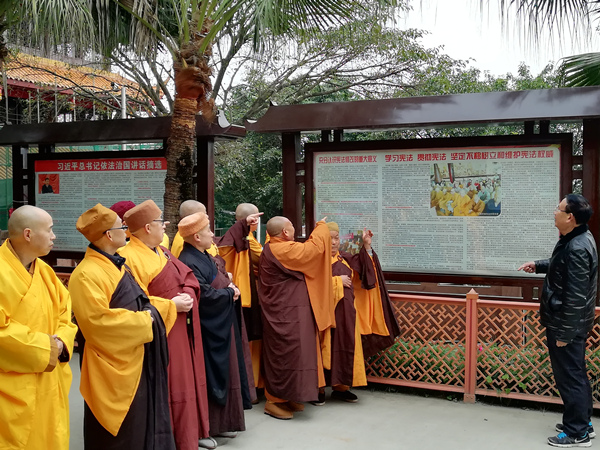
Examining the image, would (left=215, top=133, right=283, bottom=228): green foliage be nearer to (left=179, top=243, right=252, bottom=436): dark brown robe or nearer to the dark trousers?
(left=179, top=243, right=252, bottom=436): dark brown robe

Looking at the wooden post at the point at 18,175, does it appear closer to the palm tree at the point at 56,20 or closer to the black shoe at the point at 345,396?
the palm tree at the point at 56,20

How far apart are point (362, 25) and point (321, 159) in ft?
21.3

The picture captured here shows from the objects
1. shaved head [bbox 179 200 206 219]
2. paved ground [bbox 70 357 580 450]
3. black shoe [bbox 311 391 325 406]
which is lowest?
paved ground [bbox 70 357 580 450]

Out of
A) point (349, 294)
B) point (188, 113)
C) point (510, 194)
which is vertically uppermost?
point (188, 113)

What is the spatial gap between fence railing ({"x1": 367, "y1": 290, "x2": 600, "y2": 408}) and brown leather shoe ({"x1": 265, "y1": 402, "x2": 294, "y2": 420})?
103cm

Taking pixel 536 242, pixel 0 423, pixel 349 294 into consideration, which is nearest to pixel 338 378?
pixel 349 294

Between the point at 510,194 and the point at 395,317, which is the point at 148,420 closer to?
the point at 395,317

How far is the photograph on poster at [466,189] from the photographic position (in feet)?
19.3

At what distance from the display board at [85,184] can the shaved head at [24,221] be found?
400cm

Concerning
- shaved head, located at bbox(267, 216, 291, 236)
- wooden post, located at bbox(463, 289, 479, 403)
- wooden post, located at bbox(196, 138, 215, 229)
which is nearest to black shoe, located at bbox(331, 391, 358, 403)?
wooden post, located at bbox(463, 289, 479, 403)

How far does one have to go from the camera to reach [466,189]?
5965mm

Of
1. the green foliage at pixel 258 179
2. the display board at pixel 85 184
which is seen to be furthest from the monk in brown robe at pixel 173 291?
the green foliage at pixel 258 179

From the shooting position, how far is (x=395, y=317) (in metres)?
5.81

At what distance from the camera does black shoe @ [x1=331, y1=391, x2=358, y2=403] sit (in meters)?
5.65
